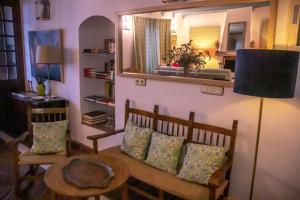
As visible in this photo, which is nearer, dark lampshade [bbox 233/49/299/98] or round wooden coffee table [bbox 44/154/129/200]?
dark lampshade [bbox 233/49/299/98]

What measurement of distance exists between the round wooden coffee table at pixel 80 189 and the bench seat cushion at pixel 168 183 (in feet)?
0.80

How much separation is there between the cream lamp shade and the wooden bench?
1683mm

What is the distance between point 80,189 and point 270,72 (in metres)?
1.51

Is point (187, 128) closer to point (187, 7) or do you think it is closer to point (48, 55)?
point (187, 7)

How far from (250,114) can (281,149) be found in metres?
0.36

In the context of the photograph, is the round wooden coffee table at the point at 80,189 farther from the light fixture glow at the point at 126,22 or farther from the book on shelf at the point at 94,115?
the light fixture glow at the point at 126,22

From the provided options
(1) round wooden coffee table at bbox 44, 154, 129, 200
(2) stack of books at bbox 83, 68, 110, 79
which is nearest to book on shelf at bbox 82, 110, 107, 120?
(2) stack of books at bbox 83, 68, 110, 79

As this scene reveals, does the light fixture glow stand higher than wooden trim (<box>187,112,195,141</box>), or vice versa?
the light fixture glow

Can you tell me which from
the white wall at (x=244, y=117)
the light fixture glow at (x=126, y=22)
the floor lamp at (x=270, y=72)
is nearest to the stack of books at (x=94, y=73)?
the white wall at (x=244, y=117)

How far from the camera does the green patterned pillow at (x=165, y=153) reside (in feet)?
7.86

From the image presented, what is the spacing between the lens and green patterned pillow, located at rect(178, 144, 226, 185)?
2.13 meters

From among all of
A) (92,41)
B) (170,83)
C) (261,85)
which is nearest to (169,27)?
(92,41)

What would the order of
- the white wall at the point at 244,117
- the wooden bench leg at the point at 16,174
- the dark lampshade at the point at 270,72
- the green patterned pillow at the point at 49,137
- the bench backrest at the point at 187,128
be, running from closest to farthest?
1. the dark lampshade at the point at 270,72
2. the white wall at the point at 244,117
3. the bench backrest at the point at 187,128
4. the wooden bench leg at the point at 16,174
5. the green patterned pillow at the point at 49,137

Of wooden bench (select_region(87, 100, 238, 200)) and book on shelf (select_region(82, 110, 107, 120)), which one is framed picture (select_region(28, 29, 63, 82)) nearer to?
book on shelf (select_region(82, 110, 107, 120))
